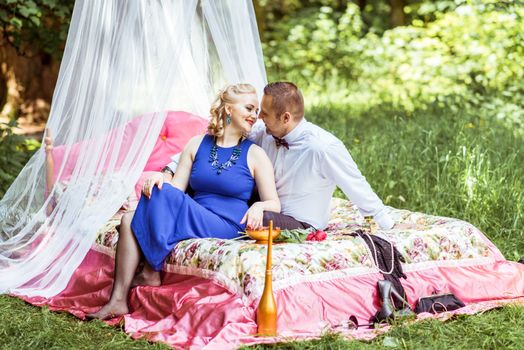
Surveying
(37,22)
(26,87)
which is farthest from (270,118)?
(26,87)

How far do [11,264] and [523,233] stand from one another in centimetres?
295

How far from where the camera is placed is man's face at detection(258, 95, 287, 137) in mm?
3861

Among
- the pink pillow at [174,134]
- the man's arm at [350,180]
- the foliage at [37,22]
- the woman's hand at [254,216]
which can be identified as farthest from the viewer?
the foliage at [37,22]

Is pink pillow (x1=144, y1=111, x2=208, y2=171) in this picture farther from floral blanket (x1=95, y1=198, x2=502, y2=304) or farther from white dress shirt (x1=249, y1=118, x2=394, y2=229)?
white dress shirt (x1=249, y1=118, x2=394, y2=229)

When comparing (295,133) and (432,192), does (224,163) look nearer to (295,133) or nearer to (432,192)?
(295,133)

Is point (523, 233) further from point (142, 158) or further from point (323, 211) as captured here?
point (142, 158)

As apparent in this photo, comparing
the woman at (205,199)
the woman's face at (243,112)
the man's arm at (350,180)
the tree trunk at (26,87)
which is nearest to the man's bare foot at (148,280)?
the woman at (205,199)

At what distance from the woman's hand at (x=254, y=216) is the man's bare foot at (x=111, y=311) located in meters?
0.66

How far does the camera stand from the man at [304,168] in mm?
3803

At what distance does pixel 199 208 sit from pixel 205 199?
0.17m

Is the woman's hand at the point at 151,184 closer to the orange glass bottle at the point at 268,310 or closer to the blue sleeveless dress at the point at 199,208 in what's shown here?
the blue sleeveless dress at the point at 199,208

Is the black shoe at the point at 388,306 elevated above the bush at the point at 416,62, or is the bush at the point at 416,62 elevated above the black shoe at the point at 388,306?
the bush at the point at 416,62

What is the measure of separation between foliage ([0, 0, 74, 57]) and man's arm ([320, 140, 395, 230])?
10.6ft

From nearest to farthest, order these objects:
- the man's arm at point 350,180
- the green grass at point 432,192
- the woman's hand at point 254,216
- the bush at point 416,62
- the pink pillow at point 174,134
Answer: the green grass at point 432,192
the woman's hand at point 254,216
the man's arm at point 350,180
the pink pillow at point 174,134
the bush at point 416,62
